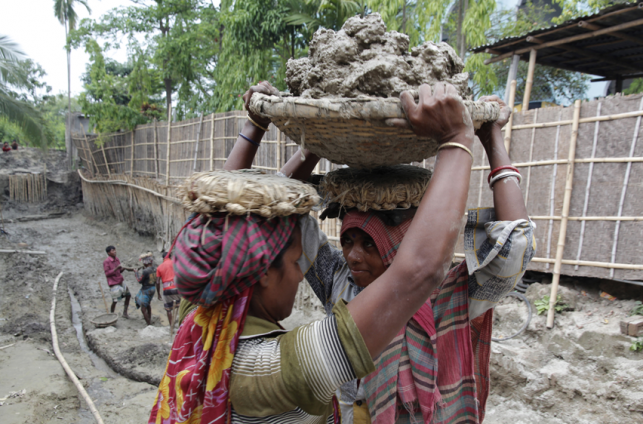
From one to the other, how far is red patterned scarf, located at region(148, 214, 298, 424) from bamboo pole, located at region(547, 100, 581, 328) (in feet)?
16.7

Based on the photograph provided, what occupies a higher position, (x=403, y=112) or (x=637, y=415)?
(x=403, y=112)

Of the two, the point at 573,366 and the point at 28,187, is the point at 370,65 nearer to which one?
the point at 573,366

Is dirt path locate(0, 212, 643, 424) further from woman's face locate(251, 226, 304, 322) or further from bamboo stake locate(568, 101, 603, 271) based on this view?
woman's face locate(251, 226, 304, 322)

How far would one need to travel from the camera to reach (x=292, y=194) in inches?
44.8

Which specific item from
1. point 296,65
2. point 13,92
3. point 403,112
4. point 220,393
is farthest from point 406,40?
point 13,92

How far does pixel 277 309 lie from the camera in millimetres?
1241

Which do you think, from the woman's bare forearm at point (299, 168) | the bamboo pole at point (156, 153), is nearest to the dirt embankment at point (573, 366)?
the woman's bare forearm at point (299, 168)

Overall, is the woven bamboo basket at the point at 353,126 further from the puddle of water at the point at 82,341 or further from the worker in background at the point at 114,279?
the worker in background at the point at 114,279

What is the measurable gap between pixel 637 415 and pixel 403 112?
4361 mm

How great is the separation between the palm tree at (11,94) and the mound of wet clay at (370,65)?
15.2 m

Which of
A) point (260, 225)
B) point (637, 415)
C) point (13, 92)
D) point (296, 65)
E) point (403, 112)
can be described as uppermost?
point (13, 92)

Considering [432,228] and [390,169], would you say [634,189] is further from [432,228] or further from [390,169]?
[432,228]

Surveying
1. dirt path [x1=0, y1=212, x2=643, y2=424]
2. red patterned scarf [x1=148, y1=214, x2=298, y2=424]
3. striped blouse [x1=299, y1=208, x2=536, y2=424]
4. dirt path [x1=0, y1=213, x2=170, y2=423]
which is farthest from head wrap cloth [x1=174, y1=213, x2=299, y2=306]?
dirt path [x1=0, y1=213, x2=170, y2=423]

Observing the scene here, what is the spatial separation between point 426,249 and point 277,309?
532 mm
